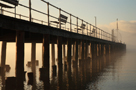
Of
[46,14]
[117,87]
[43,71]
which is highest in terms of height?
[46,14]

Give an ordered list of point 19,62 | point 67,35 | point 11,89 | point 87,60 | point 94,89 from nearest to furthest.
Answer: point 11,89 → point 19,62 → point 94,89 → point 67,35 → point 87,60

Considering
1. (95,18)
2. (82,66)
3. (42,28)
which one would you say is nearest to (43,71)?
(42,28)

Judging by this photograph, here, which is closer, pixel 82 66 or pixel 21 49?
pixel 21 49

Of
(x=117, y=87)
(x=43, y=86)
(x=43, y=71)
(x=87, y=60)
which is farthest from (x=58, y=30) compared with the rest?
(x=87, y=60)

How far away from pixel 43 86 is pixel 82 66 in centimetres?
1128

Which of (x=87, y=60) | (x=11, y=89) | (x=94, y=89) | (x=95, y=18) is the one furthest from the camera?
(x=95, y=18)

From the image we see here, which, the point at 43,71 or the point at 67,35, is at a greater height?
the point at 67,35

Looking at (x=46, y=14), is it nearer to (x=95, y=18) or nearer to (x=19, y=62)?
(x=19, y=62)

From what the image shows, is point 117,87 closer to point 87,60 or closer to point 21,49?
point 21,49

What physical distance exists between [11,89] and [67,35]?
9.20 meters

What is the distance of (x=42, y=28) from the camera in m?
13.7

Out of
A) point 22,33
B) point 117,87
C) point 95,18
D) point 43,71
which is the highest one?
point 95,18

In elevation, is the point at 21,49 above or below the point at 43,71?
above

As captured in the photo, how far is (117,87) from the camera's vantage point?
43.8 feet
